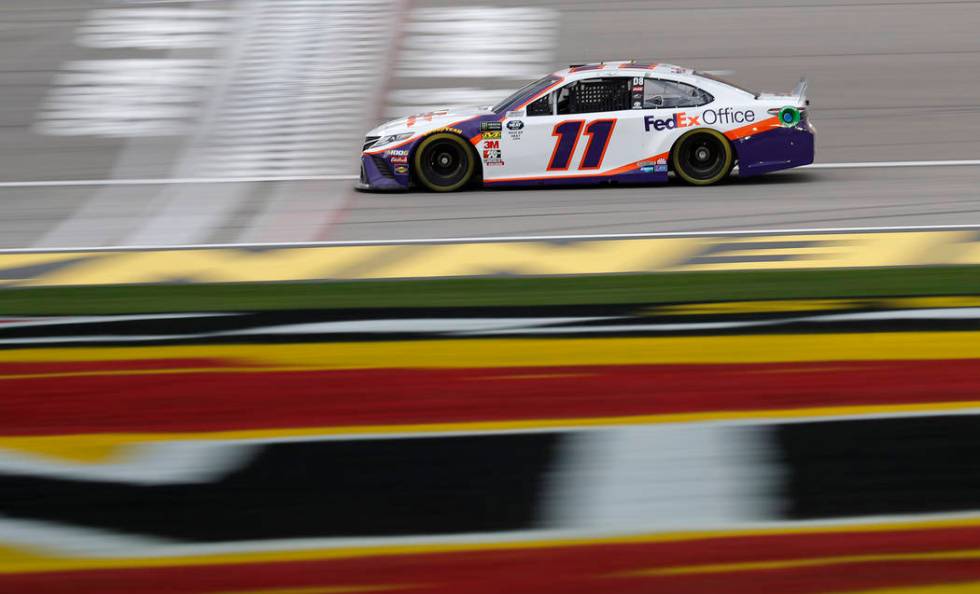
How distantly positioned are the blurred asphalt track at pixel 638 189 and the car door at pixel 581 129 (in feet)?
0.86

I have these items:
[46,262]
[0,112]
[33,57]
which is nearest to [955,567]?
[46,262]

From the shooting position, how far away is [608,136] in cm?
1116

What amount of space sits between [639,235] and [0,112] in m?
9.09

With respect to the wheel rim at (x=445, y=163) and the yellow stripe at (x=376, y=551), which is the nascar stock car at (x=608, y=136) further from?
the yellow stripe at (x=376, y=551)

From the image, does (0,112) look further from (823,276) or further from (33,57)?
(823,276)

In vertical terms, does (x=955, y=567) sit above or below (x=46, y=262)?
above

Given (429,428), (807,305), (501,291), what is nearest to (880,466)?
(429,428)

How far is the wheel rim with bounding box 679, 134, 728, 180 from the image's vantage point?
11297mm

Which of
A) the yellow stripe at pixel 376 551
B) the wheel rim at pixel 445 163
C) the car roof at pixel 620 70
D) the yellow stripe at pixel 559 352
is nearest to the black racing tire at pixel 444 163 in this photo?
the wheel rim at pixel 445 163

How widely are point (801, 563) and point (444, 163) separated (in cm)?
830

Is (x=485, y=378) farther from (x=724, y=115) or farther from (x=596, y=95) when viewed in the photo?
(x=724, y=115)

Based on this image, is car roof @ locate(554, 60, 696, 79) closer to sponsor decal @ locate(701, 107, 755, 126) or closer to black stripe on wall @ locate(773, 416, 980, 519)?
sponsor decal @ locate(701, 107, 755, 126)

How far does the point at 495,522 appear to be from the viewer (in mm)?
3717

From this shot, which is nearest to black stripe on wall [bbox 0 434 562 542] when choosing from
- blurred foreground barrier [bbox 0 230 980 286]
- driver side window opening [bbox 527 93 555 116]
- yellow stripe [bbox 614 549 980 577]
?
yellow stripe [bbox 614 549 980 577]
